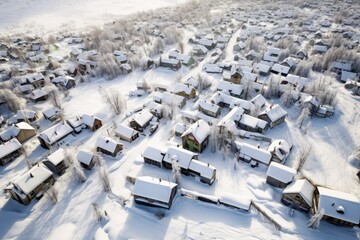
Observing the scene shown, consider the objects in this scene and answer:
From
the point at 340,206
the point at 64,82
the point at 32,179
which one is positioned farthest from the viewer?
the point at 64,82

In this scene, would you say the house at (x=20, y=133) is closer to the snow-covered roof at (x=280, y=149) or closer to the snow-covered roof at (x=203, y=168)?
the snow-covered roof at (x=203, y=168)

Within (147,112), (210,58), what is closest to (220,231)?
(147,112)

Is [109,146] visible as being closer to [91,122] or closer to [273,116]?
[91,122]

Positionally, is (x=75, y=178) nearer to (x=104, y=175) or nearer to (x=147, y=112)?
(x=104, y=175)

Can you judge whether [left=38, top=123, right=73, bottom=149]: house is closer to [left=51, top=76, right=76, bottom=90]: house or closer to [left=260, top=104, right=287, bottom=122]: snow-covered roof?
[left=51, top=76, right=76, bottom=90]: house

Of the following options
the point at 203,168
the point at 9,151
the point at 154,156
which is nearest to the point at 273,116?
the point at 203,168
